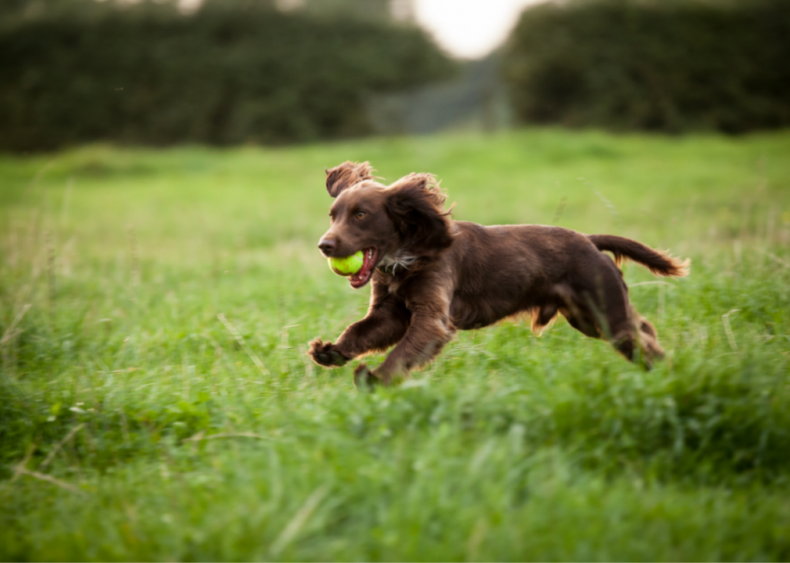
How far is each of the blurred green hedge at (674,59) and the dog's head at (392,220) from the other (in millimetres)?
17238

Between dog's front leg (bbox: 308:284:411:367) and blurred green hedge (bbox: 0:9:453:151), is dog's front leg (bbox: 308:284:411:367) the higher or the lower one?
the lower one

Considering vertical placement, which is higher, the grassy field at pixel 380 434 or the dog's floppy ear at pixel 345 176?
the dog's floppy ear at pixel 345 176

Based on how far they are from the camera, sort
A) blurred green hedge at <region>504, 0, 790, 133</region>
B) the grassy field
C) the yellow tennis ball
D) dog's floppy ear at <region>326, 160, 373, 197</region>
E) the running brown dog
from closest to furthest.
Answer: the grassy field < the yellow tennis ball < the running brown dog < dog's floppy ear at <region>326, 160, 373, 197</region> < blurred green hedge at <region>504, 0, 790, 133</region>

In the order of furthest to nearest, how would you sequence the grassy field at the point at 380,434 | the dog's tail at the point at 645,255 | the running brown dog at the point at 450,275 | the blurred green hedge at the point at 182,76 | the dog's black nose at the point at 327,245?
1. the blurred green hedge at the point at 182,76
2. the dog's tail at the point at 645,255
3. the running brown dog at the point at 450,275
4. the dog's black nose at the point at 327,245
5. the grassy field at the point at 380,434

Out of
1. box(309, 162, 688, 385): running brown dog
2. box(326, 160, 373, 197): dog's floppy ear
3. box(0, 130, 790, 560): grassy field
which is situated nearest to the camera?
box(0, 130, 790, 560): grassy field

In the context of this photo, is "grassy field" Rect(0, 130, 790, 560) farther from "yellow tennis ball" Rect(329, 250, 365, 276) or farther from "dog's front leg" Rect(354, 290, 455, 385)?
"yellow tennis ball" Rect(329, 250, 365, 276)

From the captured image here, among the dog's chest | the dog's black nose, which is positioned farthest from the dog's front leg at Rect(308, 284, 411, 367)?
the dog's black nose

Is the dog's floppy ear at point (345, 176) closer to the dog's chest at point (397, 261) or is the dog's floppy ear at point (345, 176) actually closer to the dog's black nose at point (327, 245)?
the dog's chest at point (397, 261)

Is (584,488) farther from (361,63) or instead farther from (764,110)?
(361,63)

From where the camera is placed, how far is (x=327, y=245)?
11.1ft

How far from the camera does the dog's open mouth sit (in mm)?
3421

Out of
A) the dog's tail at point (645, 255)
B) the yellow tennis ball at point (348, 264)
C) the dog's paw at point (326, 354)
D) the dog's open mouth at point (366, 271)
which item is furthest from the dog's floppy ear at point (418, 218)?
the dog's tail at point (645, 255)

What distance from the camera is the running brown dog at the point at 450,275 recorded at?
11.8 feet

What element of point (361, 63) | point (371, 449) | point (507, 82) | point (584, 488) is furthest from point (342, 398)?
point (361, 63)
